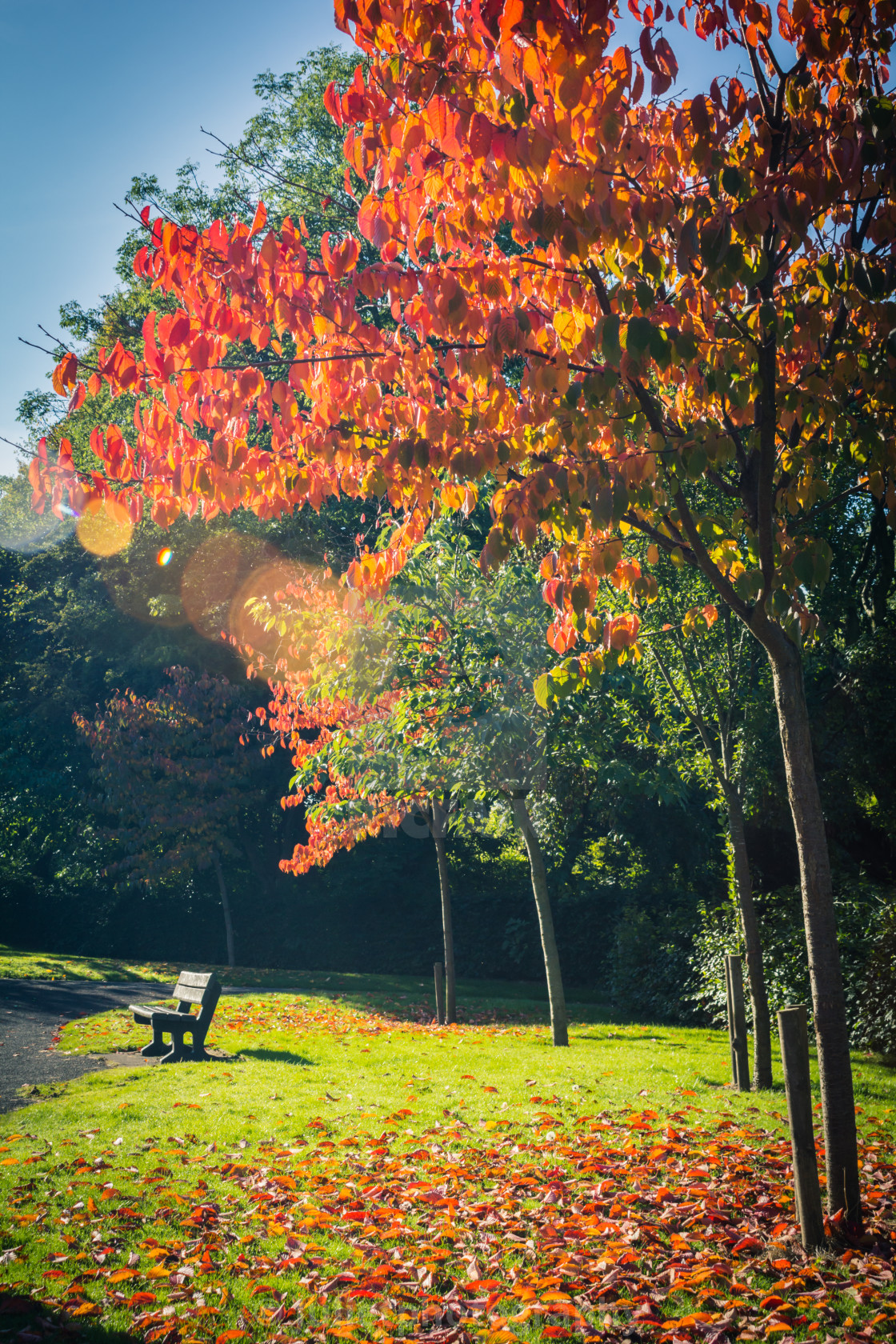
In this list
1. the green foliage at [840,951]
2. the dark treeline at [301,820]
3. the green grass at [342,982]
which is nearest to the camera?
the green foliage at [840,951]

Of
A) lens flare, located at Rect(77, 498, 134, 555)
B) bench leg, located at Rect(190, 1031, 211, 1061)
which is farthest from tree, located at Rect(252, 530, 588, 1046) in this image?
lens flare, located at Rect(77, 498, 134, 555)

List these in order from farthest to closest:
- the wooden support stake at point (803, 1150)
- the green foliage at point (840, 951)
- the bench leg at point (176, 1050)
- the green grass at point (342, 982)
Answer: the green grass at point (342, 982) < the green foliage at point (840, 951) < the bench leg at point (176, 1050) < the wooden support stake at point (803, 1150)

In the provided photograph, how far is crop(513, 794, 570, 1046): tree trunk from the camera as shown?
408 inches

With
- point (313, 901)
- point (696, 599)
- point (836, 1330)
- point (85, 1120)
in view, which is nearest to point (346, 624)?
point (696, 599)

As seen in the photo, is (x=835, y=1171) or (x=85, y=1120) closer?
(x=835, y=1171)

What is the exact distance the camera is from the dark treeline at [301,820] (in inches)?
553

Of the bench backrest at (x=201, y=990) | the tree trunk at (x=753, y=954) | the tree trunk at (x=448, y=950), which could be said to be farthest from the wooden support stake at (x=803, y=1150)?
the tree trunk at (x=448, y=950)

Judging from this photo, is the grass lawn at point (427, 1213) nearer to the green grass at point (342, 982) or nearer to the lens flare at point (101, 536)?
the green grass at point (342, 982)

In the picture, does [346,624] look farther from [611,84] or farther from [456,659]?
[611,84]

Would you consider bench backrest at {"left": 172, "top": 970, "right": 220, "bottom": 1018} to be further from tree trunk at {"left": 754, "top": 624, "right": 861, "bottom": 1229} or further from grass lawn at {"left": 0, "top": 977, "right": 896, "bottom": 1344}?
tree trunk at {"left": 754, "top": 624, "right": 861, "bottom": 1229}

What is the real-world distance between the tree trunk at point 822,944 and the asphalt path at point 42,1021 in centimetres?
635

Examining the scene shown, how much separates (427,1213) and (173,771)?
60.4ft

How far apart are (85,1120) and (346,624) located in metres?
5.29

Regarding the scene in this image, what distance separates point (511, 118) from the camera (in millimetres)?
3168
